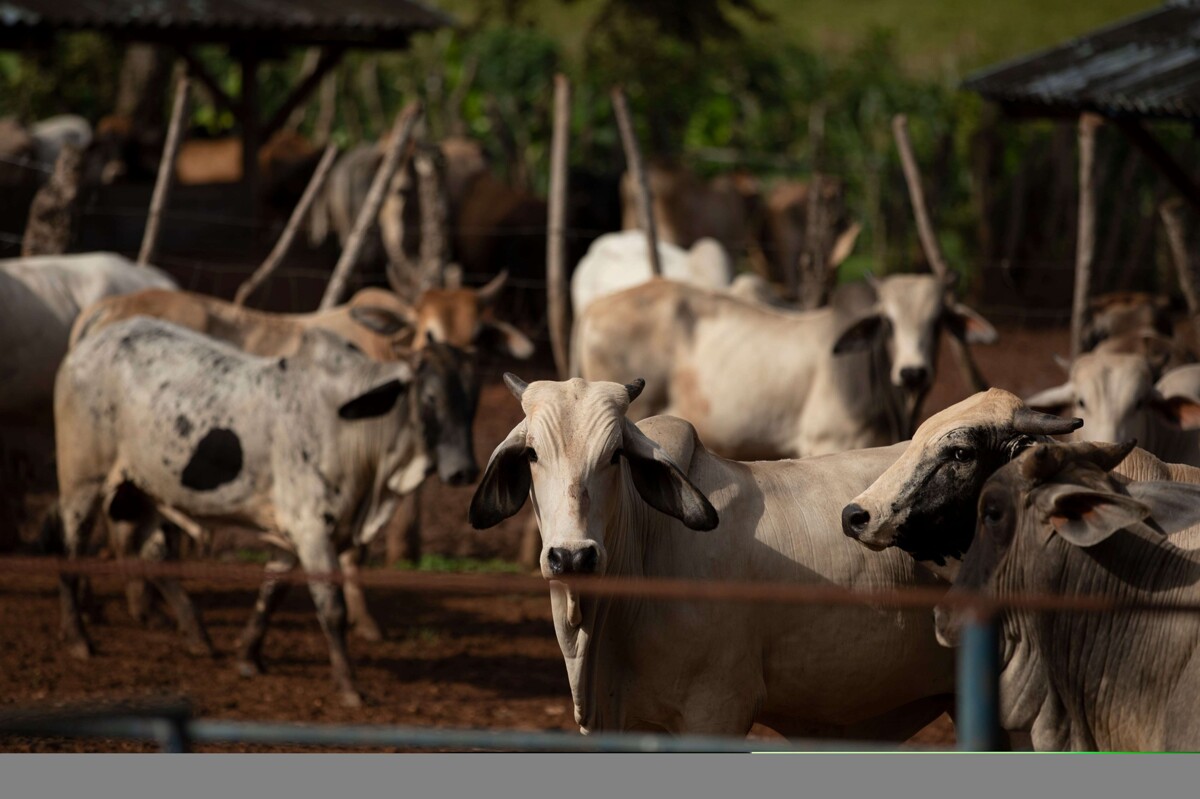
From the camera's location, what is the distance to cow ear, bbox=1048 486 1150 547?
3674 mm

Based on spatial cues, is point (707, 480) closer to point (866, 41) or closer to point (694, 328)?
point (694, 328)

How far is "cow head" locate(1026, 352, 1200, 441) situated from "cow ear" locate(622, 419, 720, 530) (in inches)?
78.4

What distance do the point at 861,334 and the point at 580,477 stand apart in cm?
364

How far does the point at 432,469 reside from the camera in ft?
23.0

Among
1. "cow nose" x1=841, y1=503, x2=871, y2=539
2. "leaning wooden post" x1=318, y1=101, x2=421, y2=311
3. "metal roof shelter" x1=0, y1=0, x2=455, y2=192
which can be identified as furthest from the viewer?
"metal roof shelter" x1=0, y1=0, x2=455, y2=192

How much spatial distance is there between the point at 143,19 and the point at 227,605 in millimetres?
5810

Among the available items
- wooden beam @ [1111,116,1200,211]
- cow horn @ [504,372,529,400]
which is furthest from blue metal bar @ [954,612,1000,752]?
wooden beam @ [1111,116,1200,211]

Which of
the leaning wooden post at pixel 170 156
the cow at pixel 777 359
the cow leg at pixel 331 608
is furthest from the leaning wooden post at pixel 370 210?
the cow leg at pixel 331 608

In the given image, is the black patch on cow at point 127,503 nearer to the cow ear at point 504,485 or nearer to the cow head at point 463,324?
the cow head at point 463,324

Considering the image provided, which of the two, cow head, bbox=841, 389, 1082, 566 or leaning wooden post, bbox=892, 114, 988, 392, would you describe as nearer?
cow head, bbox=841, 389, 1082, 566

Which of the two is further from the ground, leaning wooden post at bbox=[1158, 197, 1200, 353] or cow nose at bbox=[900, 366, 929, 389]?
leaning wooden post at bbox=[1158, 197, 1200, 353]

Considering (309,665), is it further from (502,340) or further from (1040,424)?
(1040,424)

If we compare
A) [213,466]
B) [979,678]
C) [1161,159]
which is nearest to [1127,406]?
[979,678]

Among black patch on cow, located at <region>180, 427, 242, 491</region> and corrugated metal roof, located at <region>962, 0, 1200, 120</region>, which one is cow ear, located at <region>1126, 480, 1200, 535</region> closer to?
black patch on cow, located at <region>180, 427, 242, 491</region>
